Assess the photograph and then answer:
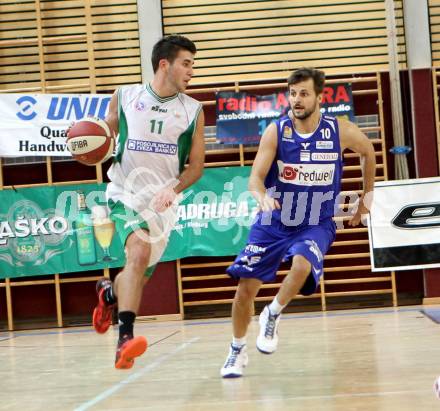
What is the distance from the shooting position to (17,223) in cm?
1009

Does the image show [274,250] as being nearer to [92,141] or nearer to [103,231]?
[92,141]

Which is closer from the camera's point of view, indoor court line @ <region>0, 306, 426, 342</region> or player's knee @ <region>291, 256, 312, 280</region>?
player's knee @ <region>291, 256, 312, 280</region>

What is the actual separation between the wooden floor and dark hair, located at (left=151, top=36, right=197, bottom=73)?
184cm

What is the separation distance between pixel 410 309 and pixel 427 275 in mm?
1007

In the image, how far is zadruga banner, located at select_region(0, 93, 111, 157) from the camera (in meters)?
9.91

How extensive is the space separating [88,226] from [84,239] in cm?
18

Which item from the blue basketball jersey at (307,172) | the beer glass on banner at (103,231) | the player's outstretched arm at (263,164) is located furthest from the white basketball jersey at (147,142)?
the beer glass on banner at (103,231)

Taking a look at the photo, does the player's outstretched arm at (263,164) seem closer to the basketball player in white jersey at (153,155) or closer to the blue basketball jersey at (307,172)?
the blue basketball jersey at (307,172)

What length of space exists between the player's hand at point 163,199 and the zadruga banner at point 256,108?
19.8ft

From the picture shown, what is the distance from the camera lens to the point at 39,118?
392 inches

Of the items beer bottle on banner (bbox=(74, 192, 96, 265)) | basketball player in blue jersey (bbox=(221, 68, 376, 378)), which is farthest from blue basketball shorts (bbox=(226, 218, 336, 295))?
beer bottle on banner (bbox=(74, 192, 96, 265))

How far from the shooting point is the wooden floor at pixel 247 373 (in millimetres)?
3441

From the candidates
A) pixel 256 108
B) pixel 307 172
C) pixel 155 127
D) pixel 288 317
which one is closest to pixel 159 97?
pixel 155 127

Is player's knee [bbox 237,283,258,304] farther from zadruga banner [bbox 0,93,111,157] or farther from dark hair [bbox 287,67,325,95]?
zadruga banner [bbox 0,93,111,157]
